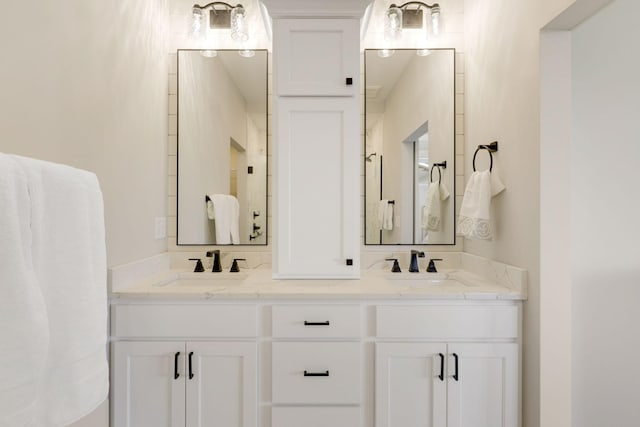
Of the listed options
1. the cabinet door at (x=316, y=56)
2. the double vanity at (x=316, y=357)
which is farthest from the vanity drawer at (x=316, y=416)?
the cabinet door at (x=316, y=56)

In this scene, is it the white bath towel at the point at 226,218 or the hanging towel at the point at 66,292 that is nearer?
the hanging towel at the point at 66,292

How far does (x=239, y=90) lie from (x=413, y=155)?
113 cm

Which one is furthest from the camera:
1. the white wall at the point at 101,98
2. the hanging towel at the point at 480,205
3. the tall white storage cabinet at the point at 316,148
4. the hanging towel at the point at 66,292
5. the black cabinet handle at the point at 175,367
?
the tall white storage cabinet at the point at 316,148

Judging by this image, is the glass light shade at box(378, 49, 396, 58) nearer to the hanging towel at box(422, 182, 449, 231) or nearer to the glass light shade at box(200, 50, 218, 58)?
the hanging towel at box(422, 182, 449, 231)

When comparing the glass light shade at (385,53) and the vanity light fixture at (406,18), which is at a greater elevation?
the vanity light fixture at (406,18)

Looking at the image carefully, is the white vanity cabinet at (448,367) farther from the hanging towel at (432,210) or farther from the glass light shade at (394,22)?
the glass light shade at (394,22)

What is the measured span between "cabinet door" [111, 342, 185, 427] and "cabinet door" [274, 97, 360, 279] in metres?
0.63

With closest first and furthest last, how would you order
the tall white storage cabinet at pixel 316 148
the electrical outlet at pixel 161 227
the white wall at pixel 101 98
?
the white wall at pixel 101 98 → the tall white storage cabinet at pixel 316 148 → the electrical outlet at pixel 161 227

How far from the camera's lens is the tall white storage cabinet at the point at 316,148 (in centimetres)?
184

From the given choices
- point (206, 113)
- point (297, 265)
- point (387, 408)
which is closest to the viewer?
point (387, 408)

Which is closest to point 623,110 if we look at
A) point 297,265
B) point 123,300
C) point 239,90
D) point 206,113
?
point 297,265

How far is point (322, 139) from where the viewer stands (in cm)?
186

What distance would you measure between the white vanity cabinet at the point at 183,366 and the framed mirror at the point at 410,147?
1008mm

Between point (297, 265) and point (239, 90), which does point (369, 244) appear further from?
point (239, 90)
